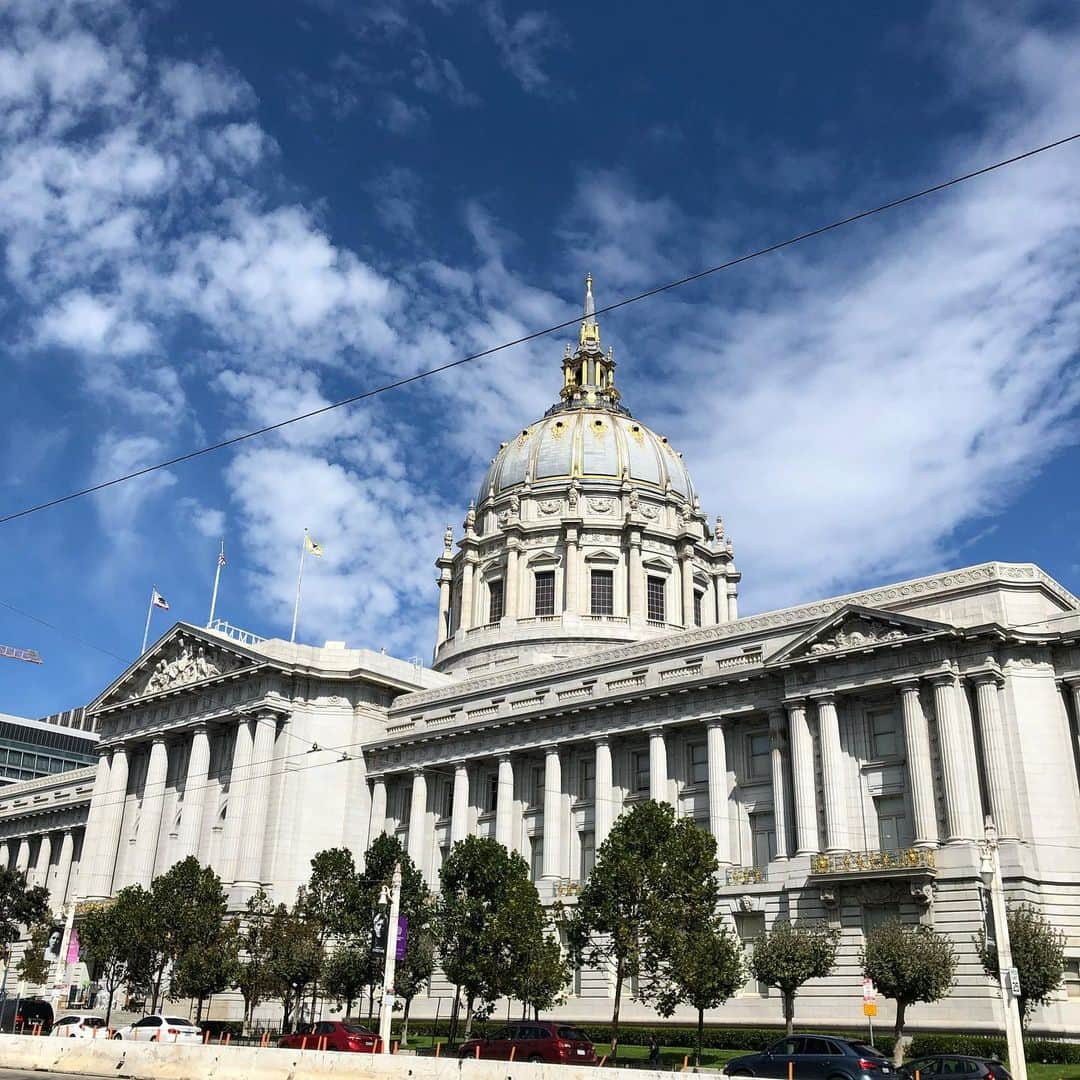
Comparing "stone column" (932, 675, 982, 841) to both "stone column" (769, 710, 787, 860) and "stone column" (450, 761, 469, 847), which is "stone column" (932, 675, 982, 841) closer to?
"stone column" (769, 710, 787, 860)

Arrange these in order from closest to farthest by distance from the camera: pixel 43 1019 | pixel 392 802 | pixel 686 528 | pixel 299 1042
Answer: pixel 299 1042 → pixel 43 1019 → pixel 392 802 → pixel 686 528

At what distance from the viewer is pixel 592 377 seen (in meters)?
117

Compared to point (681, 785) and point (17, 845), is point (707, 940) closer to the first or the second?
point (681, 785)

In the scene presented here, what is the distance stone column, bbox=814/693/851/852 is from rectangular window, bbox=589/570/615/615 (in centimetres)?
4075

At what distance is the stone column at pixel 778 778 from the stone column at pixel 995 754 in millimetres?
9259

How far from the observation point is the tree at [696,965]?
40.6 m

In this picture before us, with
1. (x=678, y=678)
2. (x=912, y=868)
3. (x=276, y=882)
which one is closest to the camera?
(x=912, y=868)

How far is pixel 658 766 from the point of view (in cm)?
5894

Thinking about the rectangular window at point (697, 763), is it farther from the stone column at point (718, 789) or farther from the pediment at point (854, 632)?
the pediment at point (854, 632)

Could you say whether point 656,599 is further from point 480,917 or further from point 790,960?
point 790,960

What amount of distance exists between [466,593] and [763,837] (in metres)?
47.7

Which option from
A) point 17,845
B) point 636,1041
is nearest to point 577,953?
point 636,1041

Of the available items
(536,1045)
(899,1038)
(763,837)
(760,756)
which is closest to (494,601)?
(760,756)

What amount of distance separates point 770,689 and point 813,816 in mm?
6971
